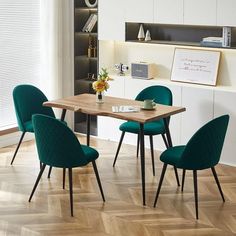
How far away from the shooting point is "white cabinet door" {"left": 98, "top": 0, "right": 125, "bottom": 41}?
278 inches

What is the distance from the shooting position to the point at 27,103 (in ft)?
20.4

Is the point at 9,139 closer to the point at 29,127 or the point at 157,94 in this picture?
the point at 29,127

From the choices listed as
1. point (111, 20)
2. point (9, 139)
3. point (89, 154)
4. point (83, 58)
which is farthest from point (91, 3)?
point (89, 154)

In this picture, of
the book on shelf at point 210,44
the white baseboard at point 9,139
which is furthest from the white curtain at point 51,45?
the book on shelf at point 210,44

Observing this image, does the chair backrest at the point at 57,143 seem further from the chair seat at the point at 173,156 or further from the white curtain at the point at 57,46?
the white curtain at the point at 57,46

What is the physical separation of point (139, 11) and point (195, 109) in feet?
4.69

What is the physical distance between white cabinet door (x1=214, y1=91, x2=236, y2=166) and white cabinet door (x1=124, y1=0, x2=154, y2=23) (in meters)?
1.33

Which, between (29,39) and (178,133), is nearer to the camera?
(178,133)

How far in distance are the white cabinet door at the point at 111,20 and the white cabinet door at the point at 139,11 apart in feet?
0.25

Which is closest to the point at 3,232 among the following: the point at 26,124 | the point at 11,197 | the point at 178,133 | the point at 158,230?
the point at 11,197

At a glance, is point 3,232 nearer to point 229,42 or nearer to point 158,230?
point 158,230

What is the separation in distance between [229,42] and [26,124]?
248 cm

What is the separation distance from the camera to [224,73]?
261 inches

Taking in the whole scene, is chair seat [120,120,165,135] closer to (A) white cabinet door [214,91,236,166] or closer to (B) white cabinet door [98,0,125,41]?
(A) white cabinet door [214,91,236,166]
